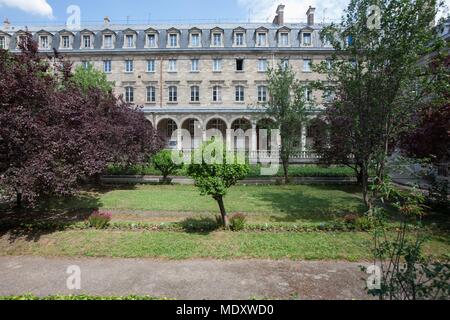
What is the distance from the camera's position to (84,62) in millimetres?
33219

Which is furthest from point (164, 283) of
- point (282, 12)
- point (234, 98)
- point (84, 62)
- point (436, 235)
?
point (282, 12)

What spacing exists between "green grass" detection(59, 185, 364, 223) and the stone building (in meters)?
17.7

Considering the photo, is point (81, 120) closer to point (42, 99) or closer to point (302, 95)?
point (42, 99)

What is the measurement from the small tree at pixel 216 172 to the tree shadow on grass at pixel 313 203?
296cm

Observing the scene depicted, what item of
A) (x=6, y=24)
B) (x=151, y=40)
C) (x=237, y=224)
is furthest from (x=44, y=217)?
(x=6, y=24)

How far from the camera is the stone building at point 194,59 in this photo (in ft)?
108

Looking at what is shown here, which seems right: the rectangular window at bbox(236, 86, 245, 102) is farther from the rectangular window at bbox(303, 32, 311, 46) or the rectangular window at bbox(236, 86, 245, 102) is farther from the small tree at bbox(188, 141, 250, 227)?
the small tree at bbox(188, 141, 250, 227)

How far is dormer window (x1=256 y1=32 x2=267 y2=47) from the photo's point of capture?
33219mm

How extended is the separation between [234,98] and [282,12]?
1336 centimetres

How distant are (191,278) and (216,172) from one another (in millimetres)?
3417

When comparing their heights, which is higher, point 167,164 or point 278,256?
point 167,164

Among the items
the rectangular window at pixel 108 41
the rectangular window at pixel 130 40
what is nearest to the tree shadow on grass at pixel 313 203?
the rectangular window at pixel 130 40

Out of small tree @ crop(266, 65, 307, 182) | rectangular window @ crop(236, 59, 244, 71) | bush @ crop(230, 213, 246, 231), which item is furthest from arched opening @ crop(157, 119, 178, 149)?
bush @ crop(230, 213, 246, 231)

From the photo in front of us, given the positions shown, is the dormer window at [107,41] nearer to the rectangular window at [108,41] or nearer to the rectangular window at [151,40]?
the rectangular window at [108,41]
